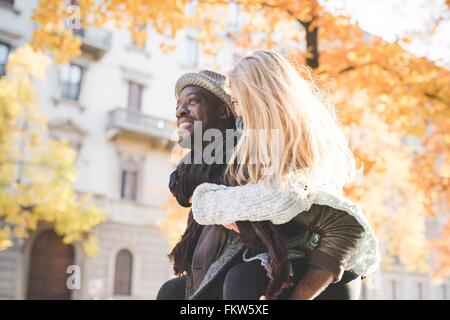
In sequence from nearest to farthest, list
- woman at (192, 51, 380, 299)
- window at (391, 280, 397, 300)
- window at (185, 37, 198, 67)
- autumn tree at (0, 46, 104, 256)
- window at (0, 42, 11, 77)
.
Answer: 1. woman at (192, 51, 380, 299)
2. autumn tree at (0, 46, 104, 256)
3. window at (0, 42, 11, 77)
4. window at (185, 37, 198, 67)
5. window at (391, 280, 397, 300)

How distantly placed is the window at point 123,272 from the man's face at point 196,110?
1566 cm

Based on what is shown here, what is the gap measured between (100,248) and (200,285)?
A: 15.5 m

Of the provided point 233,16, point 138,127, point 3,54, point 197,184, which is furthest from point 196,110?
point 233,16

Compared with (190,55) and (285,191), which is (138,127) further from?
(285,191)

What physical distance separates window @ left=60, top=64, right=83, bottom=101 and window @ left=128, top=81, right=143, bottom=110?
1796mm

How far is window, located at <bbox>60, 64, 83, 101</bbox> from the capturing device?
17547mm

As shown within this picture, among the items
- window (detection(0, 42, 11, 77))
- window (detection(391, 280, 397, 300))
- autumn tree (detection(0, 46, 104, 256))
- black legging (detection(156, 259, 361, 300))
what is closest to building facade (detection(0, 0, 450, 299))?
window (detection(0, 42, 11, 77))

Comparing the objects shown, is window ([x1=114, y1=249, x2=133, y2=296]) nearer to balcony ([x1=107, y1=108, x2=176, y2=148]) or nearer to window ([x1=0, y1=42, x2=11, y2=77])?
balcony ([x1=107, y1=108, x2=176, y2=148])

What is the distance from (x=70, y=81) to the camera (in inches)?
696

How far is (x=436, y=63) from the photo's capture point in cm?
625

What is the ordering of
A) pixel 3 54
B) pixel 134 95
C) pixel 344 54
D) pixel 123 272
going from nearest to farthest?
pixel 344 54, pixel 3 54, pixel 123 272, pixel 134 95

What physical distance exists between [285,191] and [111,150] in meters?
17.1
